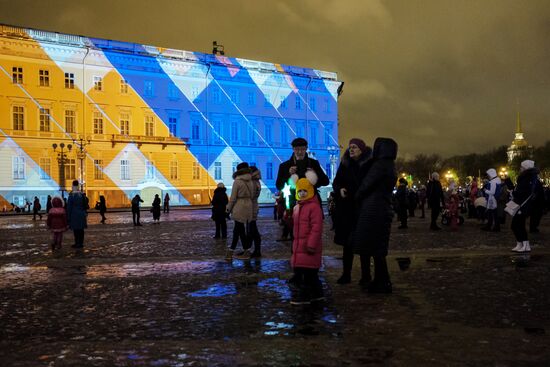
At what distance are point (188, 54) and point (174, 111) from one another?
19.8ft

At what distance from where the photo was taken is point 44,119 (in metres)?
52.0

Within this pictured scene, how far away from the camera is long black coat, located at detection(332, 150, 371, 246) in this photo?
7.29 m

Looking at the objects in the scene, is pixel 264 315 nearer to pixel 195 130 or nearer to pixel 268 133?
pixel 195 130

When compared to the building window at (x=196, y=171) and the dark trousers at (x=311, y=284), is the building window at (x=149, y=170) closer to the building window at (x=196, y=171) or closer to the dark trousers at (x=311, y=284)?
the building window at (x=196, y=171)

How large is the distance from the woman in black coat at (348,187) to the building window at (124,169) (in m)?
50.5

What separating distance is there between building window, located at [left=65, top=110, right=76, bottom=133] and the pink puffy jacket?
50191mm

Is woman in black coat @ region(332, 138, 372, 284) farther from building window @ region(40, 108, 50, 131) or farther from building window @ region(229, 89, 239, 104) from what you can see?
building window @ region(229, 89, 239, 104)

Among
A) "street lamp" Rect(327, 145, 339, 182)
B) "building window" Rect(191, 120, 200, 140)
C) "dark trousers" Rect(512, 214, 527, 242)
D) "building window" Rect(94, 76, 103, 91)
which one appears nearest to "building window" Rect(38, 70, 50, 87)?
"building window" Rect(94, 76, 103, 91)

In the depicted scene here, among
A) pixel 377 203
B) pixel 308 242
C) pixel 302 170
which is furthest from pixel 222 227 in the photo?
pixel 308 242

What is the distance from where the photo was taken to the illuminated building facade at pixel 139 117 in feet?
166

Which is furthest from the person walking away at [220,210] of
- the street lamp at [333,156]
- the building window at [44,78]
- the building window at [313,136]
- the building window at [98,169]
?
the street lamp at [333,156]

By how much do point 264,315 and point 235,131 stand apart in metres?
58.3

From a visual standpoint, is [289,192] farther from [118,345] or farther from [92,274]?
[118,345]

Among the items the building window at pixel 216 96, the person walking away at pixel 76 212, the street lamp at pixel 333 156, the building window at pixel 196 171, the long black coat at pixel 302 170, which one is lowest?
the person walking away at pixel 76 212
